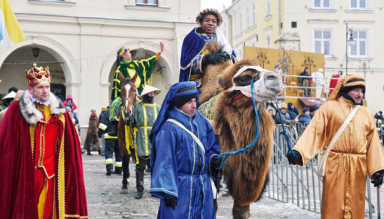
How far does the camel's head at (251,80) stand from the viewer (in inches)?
203

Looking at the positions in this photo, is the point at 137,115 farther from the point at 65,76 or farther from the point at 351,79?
the point at 65,76

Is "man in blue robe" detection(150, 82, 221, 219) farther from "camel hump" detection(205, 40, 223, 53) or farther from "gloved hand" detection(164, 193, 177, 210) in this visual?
"camel hump" detection(205, 40, 223, 53)

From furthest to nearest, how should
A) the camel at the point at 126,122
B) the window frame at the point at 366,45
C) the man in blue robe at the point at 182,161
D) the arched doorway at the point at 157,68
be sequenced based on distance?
the window frame at the point at 366,45
the arched doorway at the point at 157,68
the camel at the point at 126,122
the man in blue robe at the point at 182,161

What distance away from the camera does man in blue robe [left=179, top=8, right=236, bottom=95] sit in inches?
256

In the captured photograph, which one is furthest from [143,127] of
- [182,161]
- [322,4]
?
[322,4]

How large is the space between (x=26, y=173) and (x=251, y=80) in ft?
8.24

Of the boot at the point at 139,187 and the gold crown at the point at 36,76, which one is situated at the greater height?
the gold crown at the point at 36,76

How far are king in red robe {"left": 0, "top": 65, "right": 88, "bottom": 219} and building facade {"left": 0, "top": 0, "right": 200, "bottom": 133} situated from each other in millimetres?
16125

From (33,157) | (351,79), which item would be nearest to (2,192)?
(33,157)

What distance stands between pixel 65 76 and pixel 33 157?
687 inches

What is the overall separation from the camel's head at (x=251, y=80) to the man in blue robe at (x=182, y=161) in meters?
0.69

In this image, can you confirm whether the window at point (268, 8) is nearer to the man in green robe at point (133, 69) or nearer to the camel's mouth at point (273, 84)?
the man in green robe at point (133, 69)

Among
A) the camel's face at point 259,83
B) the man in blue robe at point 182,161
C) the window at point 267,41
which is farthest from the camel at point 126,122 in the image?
the window at point 267,41

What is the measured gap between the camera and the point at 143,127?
972 cm
